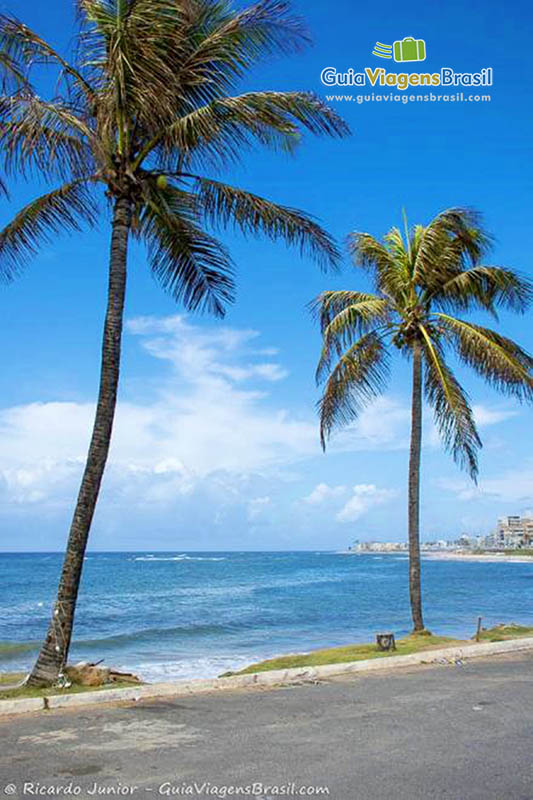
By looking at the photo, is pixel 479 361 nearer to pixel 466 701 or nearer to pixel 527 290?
pixel 527 290

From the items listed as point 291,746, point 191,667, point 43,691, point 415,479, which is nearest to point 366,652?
point 415,479

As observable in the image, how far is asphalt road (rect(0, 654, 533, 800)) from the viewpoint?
5.66m

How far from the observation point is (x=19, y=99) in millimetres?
10555

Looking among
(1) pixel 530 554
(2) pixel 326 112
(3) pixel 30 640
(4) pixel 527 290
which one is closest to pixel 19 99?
(2) pixel 326 112

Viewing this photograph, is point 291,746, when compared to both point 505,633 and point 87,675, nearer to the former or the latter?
point 87,675

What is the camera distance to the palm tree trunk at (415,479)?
1738 cm

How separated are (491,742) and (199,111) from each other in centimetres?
894

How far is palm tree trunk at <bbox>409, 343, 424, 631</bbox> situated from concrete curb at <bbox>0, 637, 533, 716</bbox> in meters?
3.99

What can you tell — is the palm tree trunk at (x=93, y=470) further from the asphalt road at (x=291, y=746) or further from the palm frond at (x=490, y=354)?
the palm frond at (x=490, y=354)

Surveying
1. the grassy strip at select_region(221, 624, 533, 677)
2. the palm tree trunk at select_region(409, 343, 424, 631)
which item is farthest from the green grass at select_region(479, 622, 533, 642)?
the palm tree trunk at select_region(409, 343, 424, 631)

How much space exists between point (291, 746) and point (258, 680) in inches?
141

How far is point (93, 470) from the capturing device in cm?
1046

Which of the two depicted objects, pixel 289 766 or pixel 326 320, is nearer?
pixel 289 766

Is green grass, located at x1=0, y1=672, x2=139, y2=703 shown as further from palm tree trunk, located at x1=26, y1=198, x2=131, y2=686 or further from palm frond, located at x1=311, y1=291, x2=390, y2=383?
palm frond, located at x1=311, y1=291, x2=390, y2=383
